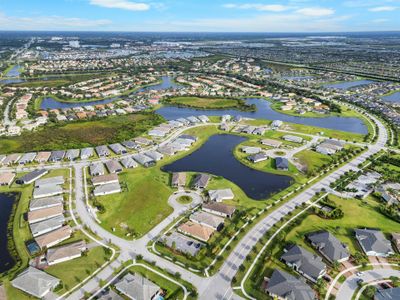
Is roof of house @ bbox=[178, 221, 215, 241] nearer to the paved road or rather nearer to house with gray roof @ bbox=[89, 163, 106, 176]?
the paved road

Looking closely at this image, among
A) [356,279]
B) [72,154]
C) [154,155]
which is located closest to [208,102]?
[154,155]

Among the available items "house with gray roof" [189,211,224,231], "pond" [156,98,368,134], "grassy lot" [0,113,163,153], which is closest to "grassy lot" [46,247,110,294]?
"house with gray roof" [189,211,224,231]

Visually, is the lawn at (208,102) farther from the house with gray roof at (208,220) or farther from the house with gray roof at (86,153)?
the house with gray roof at (208,220)

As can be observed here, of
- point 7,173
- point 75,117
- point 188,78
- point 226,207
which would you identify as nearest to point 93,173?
point 7,173

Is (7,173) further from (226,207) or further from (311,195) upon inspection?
(311,195)

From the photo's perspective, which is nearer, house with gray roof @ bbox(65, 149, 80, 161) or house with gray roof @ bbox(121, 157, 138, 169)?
house with gray roof @ bbox(121, 157, 138, 169)

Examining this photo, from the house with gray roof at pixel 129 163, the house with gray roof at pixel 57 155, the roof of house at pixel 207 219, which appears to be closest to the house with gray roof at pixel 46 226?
the roof of house at pixel 207 219
